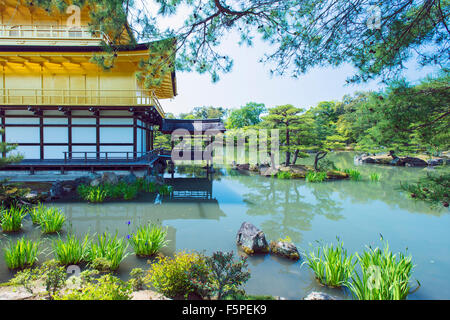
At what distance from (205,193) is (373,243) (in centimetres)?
601

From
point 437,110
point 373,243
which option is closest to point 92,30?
point 437,110

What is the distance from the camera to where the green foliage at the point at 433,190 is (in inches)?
103

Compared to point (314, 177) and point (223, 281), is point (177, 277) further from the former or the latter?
point (314, 177)

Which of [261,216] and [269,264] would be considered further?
[261,216]

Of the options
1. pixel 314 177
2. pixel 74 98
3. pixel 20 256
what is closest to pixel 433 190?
pixel 20 256

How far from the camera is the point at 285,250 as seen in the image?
4.04 meters

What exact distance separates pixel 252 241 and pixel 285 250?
607 millimetres

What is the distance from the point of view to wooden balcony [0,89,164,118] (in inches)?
400

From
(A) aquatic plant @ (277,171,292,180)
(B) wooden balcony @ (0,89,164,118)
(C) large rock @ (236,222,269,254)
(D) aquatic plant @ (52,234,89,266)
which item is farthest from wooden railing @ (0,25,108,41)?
(C) large rock @ (236,222,269,254)

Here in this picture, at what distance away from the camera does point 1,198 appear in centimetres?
539

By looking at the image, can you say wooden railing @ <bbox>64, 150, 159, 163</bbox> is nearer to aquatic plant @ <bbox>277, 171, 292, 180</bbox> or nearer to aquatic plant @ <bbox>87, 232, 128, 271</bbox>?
aquatic plant @ <bbox>87, 232, 128, 271</bbox>

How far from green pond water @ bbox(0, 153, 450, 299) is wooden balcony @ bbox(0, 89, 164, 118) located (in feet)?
16.4

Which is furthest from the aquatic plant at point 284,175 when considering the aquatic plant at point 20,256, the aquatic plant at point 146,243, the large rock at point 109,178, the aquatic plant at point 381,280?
the aquatic plant at point 20,256

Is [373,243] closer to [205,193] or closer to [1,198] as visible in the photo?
[205,193]
